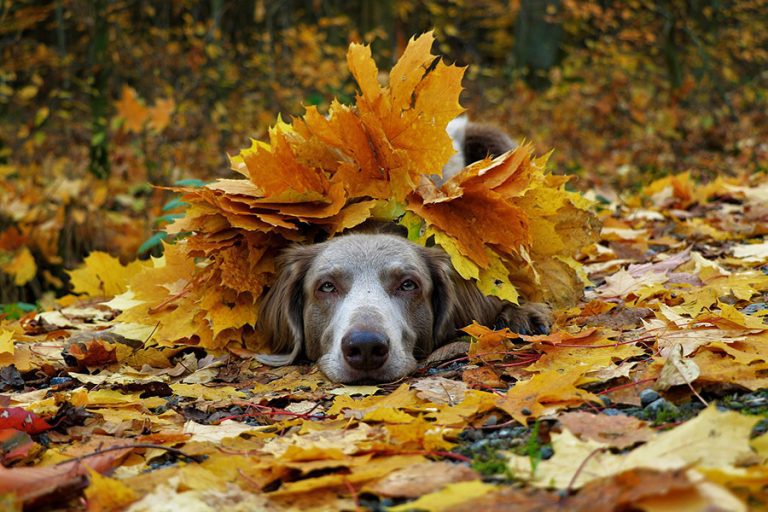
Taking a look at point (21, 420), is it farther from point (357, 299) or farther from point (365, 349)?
point (357, 299)

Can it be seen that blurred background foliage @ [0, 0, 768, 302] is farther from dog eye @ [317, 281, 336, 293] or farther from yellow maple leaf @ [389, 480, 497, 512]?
yellow maple leaf @ [389, 480, 497, 512]

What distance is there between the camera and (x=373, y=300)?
3996 mm

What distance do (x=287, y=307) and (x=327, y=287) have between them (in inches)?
12.0

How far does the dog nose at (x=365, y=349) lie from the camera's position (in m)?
3.59

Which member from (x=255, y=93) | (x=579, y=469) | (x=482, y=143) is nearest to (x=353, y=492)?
(x=579, y=469)

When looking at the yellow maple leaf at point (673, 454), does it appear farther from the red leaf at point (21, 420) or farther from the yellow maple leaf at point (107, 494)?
the red leaf at point (21, 420)

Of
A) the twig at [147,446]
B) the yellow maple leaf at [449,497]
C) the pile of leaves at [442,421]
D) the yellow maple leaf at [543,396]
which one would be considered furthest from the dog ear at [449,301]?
the yellow maple leaf at [449,497]

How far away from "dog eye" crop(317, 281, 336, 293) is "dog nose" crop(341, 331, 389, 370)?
62 centimetres

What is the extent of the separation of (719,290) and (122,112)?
708 cm

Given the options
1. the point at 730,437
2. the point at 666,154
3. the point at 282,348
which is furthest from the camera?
the point at 666,154

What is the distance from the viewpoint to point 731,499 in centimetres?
165

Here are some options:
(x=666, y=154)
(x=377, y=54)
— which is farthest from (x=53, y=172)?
(x=666, y=154)

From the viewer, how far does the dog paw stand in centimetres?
420

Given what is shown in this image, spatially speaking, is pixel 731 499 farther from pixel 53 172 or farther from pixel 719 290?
pixel 53 172
